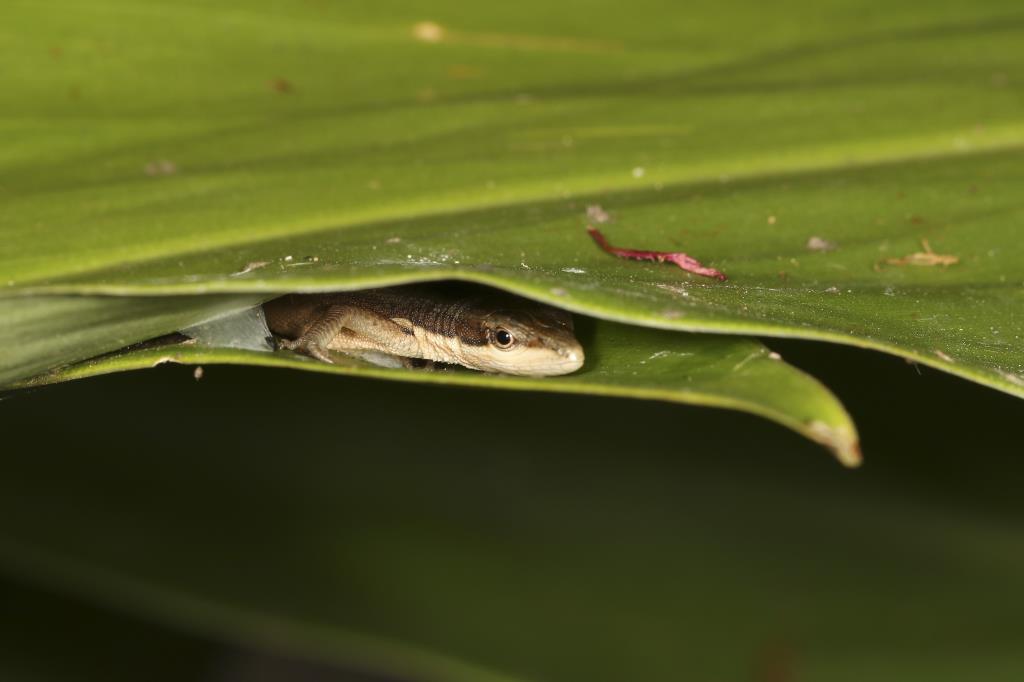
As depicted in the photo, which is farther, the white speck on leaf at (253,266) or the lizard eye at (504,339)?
the lizard eye at (504,339)

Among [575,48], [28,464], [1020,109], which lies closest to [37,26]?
[28,464]

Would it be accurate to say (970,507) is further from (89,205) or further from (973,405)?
(89,205)

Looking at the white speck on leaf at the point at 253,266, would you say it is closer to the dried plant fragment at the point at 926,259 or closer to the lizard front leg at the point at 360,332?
the lizard front leg at the point at 360,332

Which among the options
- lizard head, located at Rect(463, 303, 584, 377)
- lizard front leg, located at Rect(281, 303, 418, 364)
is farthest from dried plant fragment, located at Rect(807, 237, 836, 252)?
lizard front leg, located at Rect(281, 303, 418, 364)

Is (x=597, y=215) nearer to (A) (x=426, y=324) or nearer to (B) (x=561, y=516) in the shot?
(A) (x=426, y=324)

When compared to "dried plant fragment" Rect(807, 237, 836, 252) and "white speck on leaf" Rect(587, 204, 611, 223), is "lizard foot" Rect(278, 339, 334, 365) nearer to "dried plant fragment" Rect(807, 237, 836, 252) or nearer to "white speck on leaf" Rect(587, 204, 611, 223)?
"white speck on leaf" Rect(587, 204, 611, 223)

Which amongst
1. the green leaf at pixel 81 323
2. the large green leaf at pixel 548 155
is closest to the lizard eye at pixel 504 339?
the large green leaf at pixel 548 155
